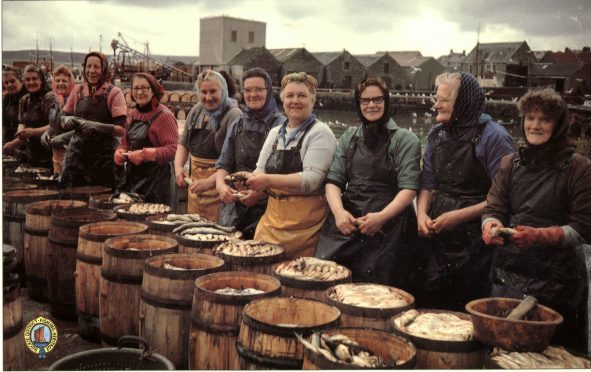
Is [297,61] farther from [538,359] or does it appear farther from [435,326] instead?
[538,359]

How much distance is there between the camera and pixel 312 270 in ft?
9.84

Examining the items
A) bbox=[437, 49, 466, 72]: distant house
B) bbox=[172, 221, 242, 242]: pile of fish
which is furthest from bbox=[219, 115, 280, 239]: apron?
bbox=[437, 49, 466, 72]: distant house

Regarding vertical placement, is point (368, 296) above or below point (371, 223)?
below

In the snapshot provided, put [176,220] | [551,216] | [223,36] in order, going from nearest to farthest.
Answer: [551,216]
[176,220]
[223,36]

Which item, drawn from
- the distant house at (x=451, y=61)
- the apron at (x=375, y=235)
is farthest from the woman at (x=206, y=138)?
the distant house at (x=451, y=61)

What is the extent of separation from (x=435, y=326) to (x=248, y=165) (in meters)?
2.33

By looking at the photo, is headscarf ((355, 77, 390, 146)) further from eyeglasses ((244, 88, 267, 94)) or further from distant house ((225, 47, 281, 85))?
distant house ((225, 47, 281, 85))

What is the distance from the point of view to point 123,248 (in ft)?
11.2

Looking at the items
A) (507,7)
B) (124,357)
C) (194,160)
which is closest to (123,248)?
(124,357)

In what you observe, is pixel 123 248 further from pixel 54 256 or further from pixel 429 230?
pixel 429 230

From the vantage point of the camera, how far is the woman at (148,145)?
497cm

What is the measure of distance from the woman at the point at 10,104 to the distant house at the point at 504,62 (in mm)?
43567

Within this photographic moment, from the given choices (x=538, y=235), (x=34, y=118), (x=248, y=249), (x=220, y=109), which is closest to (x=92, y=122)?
(x=220, y=109)

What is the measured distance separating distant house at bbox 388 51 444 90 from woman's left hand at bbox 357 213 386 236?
2060 inches
